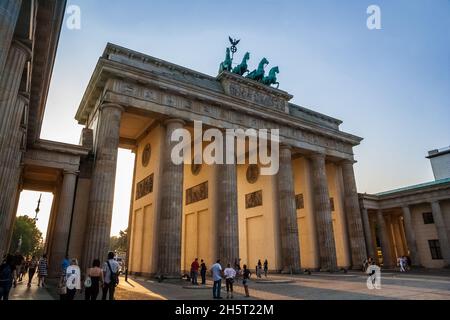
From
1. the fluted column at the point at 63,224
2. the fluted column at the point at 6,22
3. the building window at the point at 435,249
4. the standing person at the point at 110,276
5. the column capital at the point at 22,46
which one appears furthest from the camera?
the building window at the point at 435,249

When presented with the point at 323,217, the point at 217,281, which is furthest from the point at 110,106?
the point at 323,217

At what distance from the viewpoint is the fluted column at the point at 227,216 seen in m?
22.0

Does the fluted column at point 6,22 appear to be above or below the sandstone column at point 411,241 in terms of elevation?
above

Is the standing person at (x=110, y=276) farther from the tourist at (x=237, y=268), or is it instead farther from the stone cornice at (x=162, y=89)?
the stone cornice at (x=162, y=89)

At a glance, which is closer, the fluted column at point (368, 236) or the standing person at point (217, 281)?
the standing person at point (217, 281)

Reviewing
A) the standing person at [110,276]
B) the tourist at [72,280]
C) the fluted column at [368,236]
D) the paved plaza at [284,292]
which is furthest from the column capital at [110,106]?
the fluted column at [368,236]

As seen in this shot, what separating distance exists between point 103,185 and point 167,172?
4473 millimetres

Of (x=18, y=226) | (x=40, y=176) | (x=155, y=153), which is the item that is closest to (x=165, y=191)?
(x=155, y=153)

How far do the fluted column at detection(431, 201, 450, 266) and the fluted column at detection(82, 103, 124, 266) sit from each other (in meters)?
34.1

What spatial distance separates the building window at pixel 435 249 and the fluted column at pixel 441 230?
1733 mm

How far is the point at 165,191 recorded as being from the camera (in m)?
20.8

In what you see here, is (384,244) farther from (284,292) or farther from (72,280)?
(72,280)

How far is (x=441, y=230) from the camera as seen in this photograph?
1292 inches
